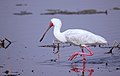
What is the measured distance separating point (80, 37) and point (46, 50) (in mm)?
2902

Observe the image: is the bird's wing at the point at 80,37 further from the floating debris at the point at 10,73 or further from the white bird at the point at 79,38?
the floating debris at the point at 10,73

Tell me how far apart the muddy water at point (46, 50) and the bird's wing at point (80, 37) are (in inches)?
26.1

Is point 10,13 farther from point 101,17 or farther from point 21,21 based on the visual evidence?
point 101,17

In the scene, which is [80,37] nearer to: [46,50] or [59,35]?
[59,35]

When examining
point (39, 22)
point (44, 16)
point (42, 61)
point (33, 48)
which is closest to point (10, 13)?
point (44, 16)

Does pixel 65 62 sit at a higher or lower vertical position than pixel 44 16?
lower

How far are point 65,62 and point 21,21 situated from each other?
1446 centimetres

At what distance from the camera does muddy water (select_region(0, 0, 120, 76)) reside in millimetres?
14992

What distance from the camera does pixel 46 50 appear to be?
18922 mm

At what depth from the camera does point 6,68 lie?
15508 millimetres

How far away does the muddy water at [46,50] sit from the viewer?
590 inches

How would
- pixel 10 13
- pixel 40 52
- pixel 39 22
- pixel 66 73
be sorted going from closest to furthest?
1. pixel 66 73
2. pixel 40 52
3. pixel 39 22
4. pixel 10 13

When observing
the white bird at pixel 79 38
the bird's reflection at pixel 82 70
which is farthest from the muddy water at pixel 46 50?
the white bird at pixel 79 38

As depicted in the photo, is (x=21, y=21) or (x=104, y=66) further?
(x=21, y=21)
